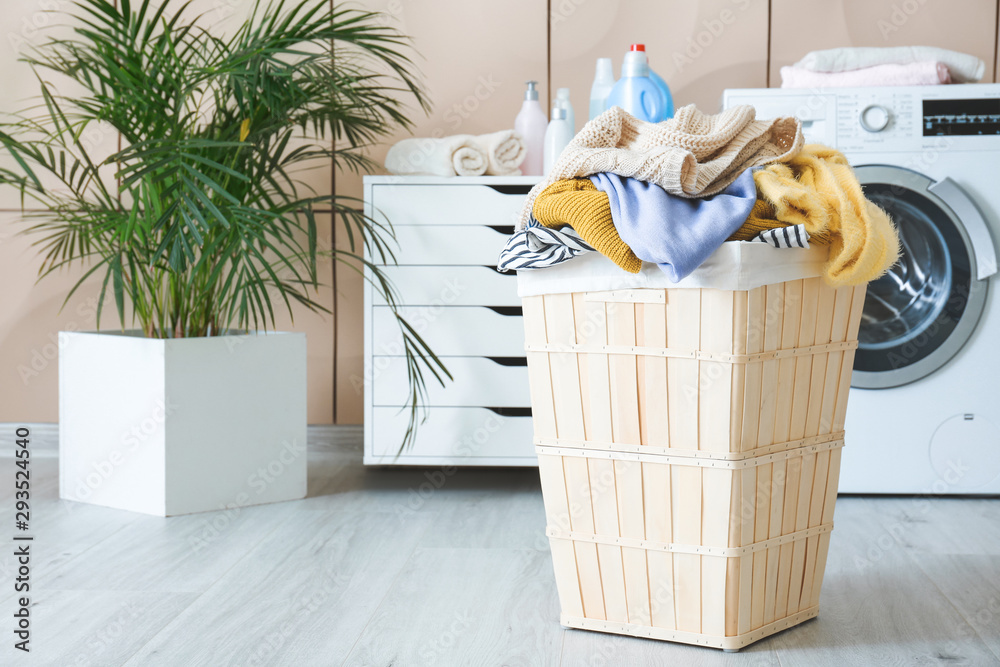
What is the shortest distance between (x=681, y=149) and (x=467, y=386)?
1.01 meters

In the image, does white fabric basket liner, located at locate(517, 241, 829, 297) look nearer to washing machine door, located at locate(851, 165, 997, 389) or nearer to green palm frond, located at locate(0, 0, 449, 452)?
green palm frond, located at locate(0, 0, 449, 452)

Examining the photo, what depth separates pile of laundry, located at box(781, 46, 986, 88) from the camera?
6.42ft

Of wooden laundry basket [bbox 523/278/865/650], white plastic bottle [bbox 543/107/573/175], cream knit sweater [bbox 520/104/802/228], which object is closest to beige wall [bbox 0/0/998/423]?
white plastic bottle [bbox 543/107/573/175]

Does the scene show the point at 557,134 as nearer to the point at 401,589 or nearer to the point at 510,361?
the point at 510,361

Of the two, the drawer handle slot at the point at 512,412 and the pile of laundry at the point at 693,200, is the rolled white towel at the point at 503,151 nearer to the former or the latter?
the drawer handle slot at the point at 512,412

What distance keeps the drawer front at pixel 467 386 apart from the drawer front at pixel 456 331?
3 cm

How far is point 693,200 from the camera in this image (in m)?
1.14

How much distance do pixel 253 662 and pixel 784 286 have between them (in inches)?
34.7

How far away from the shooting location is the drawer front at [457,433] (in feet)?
6.51

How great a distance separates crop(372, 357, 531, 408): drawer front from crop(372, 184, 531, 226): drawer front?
0.34 m

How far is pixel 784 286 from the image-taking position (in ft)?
3.62

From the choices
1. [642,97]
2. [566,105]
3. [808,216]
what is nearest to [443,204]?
[566,105]

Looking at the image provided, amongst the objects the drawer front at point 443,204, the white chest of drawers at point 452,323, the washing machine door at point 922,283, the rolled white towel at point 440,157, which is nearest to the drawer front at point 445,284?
the white chest of drawers at point 452,323

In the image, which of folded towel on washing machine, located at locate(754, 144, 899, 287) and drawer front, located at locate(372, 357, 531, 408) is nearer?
folded towel on washing machine, located at locate(754, 144, 899, 287)
